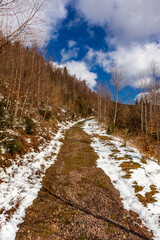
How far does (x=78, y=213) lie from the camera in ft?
11.4

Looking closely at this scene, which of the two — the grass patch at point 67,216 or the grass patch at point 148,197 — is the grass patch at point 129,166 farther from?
the grass patch at point 67,216

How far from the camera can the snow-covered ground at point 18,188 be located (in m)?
2.90

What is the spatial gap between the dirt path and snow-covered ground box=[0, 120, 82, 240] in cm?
22

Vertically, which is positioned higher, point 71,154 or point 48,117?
point 48,117

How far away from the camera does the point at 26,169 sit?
543 cm

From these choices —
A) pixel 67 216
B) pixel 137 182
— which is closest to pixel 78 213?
pixel 67 216

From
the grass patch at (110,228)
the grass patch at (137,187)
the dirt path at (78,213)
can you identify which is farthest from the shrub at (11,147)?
the grass patch at (137,187)

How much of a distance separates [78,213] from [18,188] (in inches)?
89.0

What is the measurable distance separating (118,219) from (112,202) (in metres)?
0.66

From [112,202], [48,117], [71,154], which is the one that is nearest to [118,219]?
[112,202]

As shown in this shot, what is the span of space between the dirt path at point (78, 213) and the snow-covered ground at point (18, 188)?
0.73 feet

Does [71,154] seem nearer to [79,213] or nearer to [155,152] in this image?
[79,213]

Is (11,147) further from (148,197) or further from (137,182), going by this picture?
(148,197)

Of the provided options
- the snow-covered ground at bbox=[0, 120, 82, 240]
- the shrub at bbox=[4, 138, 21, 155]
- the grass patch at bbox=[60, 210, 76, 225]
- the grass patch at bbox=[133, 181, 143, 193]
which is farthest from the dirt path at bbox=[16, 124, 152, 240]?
the shrub at bbox=[4, 138, 21, 155]
